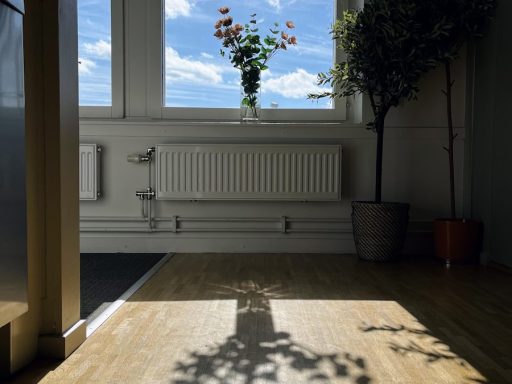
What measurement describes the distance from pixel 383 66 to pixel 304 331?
1933 millimetres

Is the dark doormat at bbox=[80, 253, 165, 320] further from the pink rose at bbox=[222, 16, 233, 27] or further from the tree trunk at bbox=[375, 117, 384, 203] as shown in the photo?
the pink rose at bbox=[222, 16, 233, 27]

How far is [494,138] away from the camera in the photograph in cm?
307

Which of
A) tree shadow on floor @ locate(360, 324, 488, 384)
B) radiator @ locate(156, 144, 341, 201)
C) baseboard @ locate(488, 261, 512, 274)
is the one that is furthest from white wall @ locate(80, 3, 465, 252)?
tree shadow on floor @ locate(360, 324, 488, 384)

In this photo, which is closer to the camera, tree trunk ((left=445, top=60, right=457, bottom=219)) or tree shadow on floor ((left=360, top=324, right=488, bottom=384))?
tree shadow on floor ((left=360, top=324, right=488, bottom=384))

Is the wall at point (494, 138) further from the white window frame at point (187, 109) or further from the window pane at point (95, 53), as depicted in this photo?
the window pane at point (95, 53)

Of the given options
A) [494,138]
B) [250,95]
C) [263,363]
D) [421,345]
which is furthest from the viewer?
[250,95]

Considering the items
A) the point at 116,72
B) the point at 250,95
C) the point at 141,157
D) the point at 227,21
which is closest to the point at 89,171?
the point at 141,157

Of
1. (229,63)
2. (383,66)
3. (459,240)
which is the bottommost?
(459,240)

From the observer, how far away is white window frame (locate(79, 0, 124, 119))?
3561 millimetres

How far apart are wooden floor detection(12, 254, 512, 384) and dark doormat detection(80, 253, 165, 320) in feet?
0.39

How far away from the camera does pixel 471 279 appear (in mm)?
2693

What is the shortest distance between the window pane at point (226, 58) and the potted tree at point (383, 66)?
524mm

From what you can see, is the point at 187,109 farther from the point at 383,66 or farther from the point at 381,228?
the point at 381,228

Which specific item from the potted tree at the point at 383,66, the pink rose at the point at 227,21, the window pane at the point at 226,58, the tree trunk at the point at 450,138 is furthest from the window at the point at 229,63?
the tree trunk at the point at 450,138
